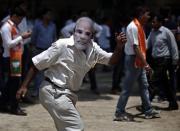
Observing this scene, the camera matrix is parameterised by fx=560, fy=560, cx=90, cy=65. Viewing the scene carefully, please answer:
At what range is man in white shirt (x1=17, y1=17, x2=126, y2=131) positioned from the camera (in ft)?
18.7

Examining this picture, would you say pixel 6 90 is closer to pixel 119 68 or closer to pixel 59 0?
pixel 119 68

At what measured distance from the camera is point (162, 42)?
9375mm

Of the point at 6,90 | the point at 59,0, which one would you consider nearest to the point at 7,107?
the point at 6,90

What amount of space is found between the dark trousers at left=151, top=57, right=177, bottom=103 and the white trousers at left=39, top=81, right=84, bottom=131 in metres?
3.94

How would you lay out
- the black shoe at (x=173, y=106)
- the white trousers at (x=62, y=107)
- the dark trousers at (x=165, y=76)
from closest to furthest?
the white trousers at (x=62, y=107)
the dark trousers at (x=165, y=76)
the black shoe at (x=173, y=106)

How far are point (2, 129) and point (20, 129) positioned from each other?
26 cm

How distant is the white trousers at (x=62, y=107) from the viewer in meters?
5.66

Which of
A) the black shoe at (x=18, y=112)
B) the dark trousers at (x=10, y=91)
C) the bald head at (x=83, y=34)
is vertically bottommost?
the black shoe at (x=18, y=112)

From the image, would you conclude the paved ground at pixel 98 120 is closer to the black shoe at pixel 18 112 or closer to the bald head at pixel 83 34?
the black shoe at pixel 18 112

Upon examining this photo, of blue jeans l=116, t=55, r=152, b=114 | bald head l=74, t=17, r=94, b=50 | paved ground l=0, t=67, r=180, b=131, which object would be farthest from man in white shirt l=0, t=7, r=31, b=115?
bald head l=74, t=17, r=94, b=50

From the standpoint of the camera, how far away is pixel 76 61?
5734 mm

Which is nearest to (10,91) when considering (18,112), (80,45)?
(18,112)

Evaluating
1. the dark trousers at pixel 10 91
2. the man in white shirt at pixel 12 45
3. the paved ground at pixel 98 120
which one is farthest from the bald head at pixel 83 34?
the dark trousers at pixel 10 91

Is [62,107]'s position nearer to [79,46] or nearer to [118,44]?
[79,46]
